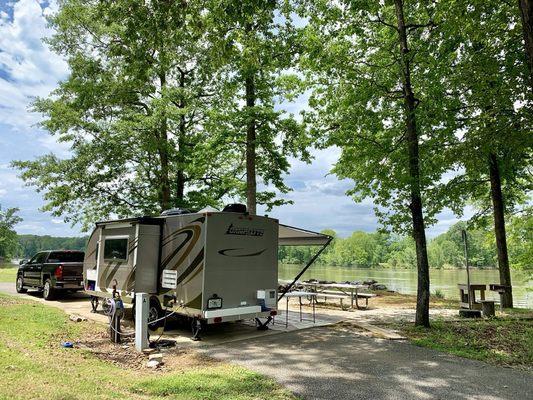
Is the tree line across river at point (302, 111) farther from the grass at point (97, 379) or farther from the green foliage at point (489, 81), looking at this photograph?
the grass at point (97, 379)

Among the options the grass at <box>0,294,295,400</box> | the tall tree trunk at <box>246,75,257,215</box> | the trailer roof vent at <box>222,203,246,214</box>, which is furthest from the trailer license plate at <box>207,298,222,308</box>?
the tall tree trunk at <box>246,75,257,215</box>

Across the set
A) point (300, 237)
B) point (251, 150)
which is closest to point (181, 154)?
point (251, 150)

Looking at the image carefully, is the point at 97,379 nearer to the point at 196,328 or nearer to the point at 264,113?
the point at 196,328

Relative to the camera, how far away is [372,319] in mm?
11586

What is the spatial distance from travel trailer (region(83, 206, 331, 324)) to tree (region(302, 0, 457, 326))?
3.45m

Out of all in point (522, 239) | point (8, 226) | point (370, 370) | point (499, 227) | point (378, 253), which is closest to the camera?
point (370, 370)

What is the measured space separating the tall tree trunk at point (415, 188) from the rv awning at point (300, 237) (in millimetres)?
2245

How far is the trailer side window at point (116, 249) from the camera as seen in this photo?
1038 cm

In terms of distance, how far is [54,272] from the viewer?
1495 centimetres

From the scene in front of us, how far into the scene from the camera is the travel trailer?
339 inches


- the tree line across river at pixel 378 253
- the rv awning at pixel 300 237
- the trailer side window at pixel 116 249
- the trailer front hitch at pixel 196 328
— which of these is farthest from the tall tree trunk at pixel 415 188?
the tree line across river at pixel 378 253

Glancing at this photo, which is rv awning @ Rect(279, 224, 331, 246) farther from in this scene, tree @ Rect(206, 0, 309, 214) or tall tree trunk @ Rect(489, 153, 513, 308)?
tall tree trunk @ Rect(489, 153, 513, 308)

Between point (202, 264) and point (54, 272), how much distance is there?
9.01 meters

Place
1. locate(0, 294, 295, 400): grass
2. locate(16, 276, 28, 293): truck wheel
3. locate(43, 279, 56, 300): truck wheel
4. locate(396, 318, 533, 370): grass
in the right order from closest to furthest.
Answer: locate(0, 294, 295, 400): grass, locate(396, 318, 533, 370): grass, locate(43, 279, 56, 300): truck wheel, locate(16, 276, 28, 293): truck wheel
